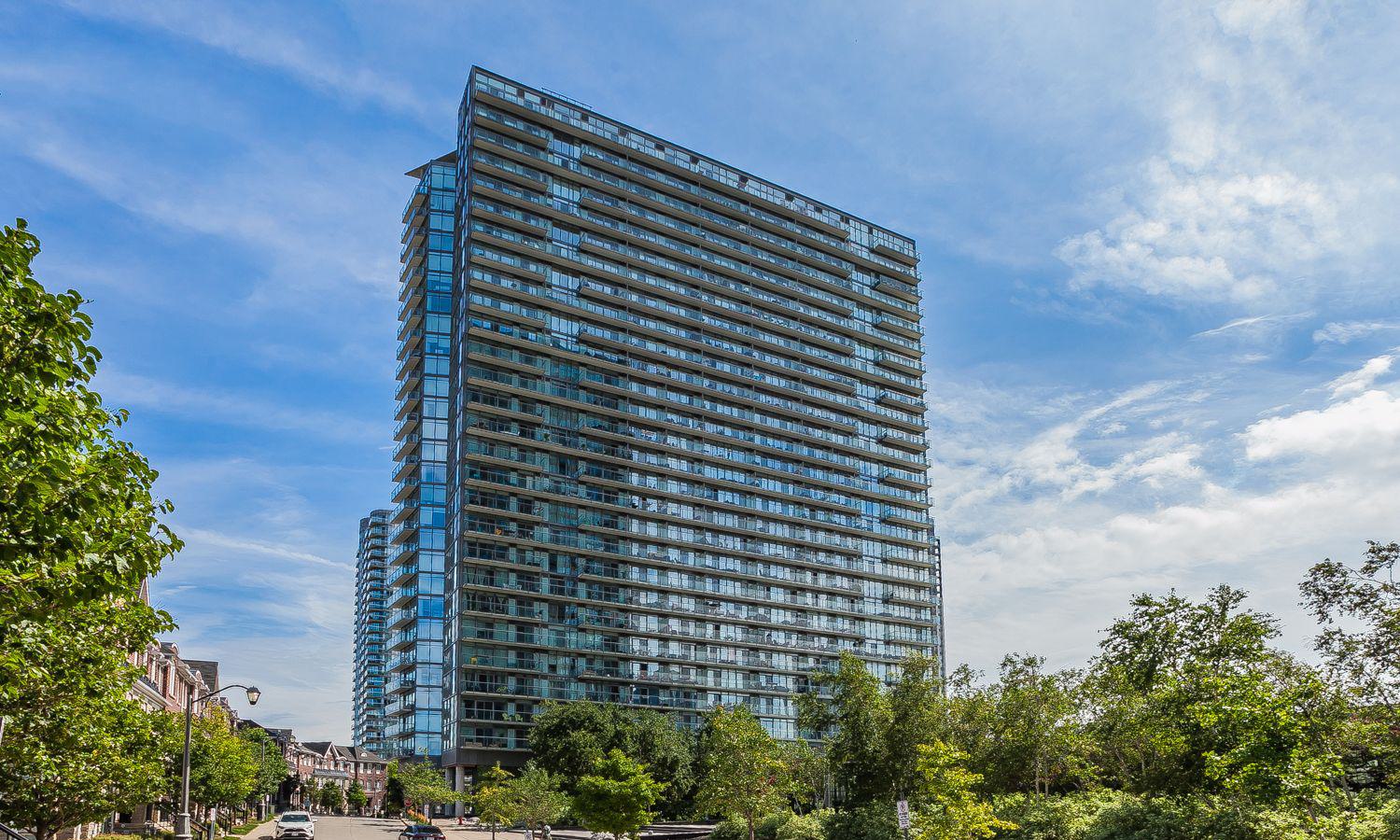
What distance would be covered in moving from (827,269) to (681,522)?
150ft

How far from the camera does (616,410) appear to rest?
123 metres

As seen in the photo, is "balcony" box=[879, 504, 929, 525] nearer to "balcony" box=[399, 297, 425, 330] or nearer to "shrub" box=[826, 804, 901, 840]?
"balcony" box=[399, 297, 425, 330]

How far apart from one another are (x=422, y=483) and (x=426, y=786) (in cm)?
3334

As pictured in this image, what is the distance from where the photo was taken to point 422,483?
11500cm

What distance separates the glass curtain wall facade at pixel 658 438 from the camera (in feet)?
364

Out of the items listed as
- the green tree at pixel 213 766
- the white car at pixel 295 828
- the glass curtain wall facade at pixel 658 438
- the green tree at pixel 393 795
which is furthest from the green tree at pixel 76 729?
the green tree at pixel 393 795

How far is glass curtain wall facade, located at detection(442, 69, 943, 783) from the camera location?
11100 cm

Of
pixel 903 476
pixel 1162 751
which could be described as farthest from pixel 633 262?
pixel 1162 751

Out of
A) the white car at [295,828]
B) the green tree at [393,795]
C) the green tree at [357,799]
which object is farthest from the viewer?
the green tree at [357,799]

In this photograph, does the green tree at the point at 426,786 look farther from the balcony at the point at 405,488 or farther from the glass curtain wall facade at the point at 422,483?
the balcony at the point at 405,488

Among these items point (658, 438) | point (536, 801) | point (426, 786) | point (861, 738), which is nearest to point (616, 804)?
point (861, 738)

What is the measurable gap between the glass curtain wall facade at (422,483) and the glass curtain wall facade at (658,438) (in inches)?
109

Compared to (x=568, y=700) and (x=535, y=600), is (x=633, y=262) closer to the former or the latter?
(x=535, y=600)

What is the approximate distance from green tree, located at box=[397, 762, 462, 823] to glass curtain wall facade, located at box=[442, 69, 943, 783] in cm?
286
